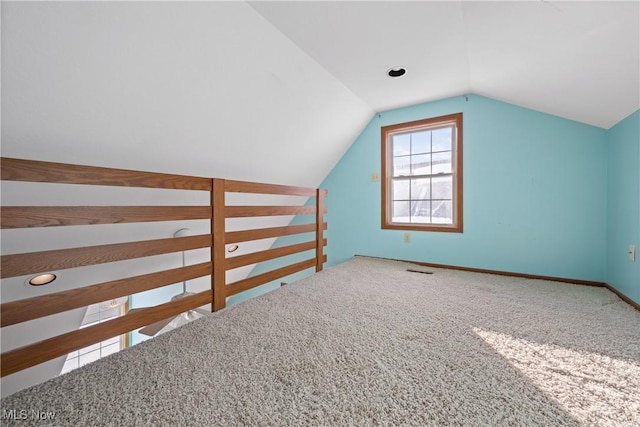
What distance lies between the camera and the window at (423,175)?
9.83 feet

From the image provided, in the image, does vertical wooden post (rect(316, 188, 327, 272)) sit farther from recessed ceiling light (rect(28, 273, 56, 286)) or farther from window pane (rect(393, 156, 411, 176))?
recessed ceiling light (rect(28, 273, 56, 286))

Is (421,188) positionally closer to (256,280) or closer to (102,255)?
(256,280)

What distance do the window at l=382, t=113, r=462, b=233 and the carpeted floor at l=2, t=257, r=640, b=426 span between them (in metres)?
Answer: 1.48

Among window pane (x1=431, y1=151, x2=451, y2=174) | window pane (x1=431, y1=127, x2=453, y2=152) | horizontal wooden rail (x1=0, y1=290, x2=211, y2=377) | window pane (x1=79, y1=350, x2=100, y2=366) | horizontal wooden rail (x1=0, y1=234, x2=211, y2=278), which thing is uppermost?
window pane (x1=431, y1=127, x2=453, y2=152)

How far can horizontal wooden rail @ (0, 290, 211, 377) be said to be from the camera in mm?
957

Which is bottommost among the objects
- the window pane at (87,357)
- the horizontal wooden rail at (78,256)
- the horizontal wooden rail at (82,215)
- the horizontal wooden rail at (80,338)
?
the window pane at (87,357)

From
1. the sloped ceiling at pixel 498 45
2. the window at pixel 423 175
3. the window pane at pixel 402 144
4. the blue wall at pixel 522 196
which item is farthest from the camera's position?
the window pane at pixel 402 144

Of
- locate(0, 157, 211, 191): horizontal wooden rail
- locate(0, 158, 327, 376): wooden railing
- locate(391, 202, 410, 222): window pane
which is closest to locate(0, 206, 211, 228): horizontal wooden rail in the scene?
locate(0, 158, 327, 376): wooden railing

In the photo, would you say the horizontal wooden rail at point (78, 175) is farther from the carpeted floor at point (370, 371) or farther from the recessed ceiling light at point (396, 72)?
the recessed ceiling light at point (396, 72)

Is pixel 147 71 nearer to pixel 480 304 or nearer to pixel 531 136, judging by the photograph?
pixel 480 304

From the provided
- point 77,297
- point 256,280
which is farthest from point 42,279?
point 256,280

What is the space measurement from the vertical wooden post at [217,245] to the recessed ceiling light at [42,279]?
143 centimetres

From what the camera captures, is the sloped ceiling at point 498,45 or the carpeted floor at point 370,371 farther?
the sloped ceiling at point 498,45

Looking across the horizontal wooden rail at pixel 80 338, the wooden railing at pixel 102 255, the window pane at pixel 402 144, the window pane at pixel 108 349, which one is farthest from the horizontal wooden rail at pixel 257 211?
the window pane at pixel 108 349
